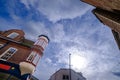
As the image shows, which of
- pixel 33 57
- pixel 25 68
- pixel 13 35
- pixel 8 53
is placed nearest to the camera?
pixel 25 68

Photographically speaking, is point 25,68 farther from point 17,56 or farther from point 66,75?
point 66,75

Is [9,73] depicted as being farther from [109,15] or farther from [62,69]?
[62,69]

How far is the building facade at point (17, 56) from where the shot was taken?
1742 cm

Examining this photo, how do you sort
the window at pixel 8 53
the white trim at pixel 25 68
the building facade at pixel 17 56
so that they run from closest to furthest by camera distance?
the building facade at pixel 17 56 < the white trim at pixel 25 68 < the window at pixel 8 53

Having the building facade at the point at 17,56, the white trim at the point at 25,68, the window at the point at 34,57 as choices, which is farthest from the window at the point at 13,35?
the white trim at the point at 25,68

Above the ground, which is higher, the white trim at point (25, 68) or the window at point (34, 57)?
the window at point (34, 57)

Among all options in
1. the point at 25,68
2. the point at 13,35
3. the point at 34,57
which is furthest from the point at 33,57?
the point at 13,35

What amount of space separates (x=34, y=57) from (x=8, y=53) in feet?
15.5

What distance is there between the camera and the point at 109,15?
6.59 m

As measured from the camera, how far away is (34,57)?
20156 mm

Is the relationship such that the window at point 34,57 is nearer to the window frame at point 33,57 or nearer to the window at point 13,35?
the window frame at point 33,57

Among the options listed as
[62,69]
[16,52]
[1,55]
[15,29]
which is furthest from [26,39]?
[62,69]

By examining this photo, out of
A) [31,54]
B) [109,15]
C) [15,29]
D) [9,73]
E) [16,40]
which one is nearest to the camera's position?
[109,15]

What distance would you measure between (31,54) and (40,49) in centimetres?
206
